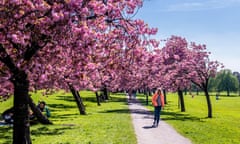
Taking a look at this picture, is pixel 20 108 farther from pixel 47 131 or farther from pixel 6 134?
pixel 47 131

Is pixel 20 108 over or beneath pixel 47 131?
over

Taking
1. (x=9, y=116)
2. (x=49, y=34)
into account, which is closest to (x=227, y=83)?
(x=9, y=116)

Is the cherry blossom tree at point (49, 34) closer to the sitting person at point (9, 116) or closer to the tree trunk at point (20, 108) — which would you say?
the tree trunk at point (20, 108)

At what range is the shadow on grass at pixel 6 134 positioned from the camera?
661 inches

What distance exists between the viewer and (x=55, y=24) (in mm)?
9656

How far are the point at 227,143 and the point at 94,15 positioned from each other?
32.1 ft

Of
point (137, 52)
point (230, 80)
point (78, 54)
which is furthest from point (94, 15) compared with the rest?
point (230, 80)

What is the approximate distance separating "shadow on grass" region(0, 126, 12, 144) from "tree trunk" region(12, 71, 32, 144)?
3967mm

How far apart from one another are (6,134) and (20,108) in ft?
23.5

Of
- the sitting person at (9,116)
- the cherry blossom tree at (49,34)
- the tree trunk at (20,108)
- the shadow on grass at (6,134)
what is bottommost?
the shadow on grass at (6,134)

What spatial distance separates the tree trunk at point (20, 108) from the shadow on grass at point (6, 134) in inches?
156

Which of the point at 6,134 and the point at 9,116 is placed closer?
the point at 6,134

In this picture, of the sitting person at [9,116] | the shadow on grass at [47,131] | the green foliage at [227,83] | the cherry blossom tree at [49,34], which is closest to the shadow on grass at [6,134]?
the sitting person at [9,116]

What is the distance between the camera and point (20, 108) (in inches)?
492
